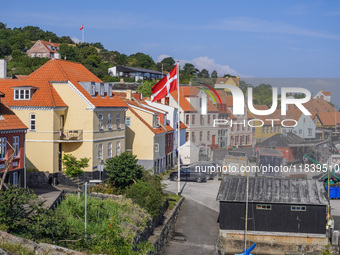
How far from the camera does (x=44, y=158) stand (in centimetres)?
3525

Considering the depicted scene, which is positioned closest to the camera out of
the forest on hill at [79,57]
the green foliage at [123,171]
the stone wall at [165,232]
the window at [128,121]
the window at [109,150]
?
the stone wall at [165,232]

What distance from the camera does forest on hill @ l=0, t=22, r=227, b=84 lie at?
108 metres

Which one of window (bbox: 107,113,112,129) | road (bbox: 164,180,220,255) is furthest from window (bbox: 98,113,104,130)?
road (bbox: 164,180,220,255)

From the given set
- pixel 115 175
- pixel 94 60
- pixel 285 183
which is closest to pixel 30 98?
pixel 115 175

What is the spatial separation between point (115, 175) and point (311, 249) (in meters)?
12.6

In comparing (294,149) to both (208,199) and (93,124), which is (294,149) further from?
(93,124)

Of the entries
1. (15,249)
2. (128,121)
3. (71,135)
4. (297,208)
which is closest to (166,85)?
(128,121)

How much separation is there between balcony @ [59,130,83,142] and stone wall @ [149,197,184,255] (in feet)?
26.7

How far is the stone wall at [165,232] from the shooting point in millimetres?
27058

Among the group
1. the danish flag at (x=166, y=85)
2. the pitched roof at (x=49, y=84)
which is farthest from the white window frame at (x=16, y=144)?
the danish flag at (x=166, y=85)

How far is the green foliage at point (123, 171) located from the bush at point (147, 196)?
6.93 ft

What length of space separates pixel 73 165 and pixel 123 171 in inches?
154

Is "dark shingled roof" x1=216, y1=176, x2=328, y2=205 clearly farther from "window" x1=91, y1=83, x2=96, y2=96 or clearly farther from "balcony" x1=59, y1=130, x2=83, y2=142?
"window" x1=91, y1=83, x2=96, y2=96

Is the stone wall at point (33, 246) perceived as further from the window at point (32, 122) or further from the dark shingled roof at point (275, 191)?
the window at point (32, 122)
